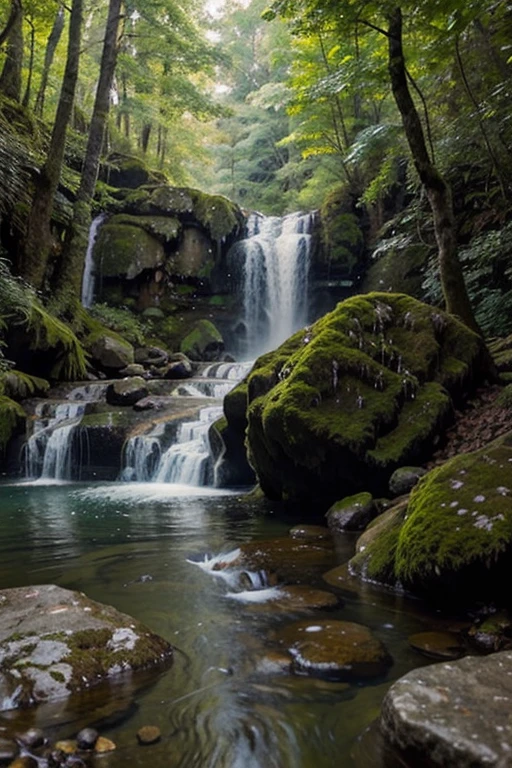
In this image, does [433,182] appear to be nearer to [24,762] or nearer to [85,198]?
[24,762]

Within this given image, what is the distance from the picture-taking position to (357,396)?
22.3 feet

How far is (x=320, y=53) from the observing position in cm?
1550

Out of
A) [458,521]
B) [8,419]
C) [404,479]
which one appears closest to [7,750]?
[458,521]

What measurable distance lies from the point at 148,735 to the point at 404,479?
4302 millimetres

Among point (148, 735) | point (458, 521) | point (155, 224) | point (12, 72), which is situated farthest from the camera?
point (155, 224)

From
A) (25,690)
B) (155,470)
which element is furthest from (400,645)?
(155,470)

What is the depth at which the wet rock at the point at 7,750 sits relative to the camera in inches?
85.4

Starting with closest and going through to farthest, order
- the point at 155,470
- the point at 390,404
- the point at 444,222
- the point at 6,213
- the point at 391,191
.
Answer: the point at 390,404
the point at 444,222
the point at 155,470
the point at 6,213
the point at 391,191

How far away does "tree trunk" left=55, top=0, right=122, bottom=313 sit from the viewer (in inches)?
563

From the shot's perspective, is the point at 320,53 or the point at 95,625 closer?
the point at 95,625

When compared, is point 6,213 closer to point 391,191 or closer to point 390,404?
point 390,404

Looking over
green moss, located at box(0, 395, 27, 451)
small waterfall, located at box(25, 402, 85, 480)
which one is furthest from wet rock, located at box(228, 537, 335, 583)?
green moss, located at box(0, 395, 27, 451)

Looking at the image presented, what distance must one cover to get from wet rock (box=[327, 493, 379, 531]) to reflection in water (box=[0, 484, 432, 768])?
634 mm

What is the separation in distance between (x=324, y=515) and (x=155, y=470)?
446 centimetres
